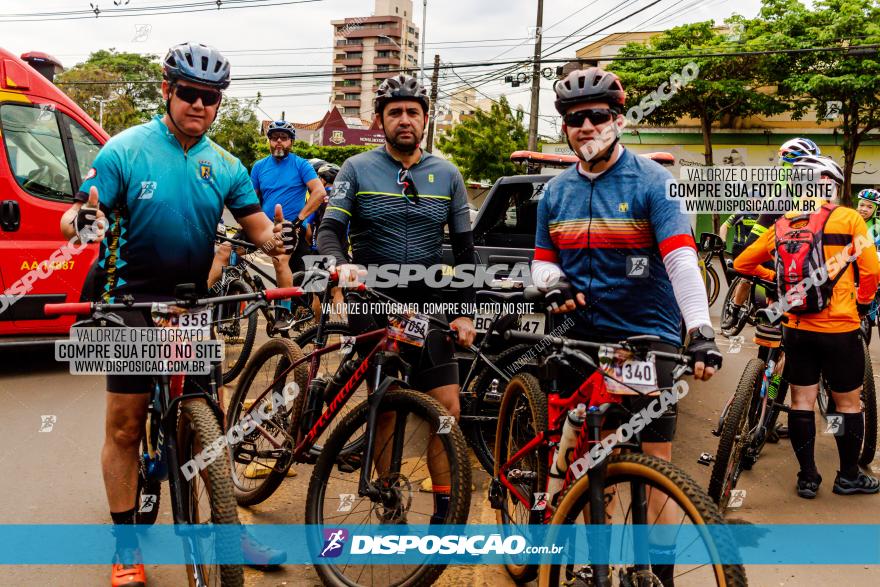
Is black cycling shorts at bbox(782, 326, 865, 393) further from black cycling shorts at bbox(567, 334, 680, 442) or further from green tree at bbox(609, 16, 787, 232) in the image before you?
green tree at bbox(609, 16, 787, 232)

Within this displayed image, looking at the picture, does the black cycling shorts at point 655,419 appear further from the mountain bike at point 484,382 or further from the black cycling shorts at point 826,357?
the black cycling shorts at point 826,357

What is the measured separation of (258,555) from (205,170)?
71.3 inches

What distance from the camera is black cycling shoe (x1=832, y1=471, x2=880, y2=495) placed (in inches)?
191

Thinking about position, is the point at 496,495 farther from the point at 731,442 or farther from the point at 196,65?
the point at 196,65

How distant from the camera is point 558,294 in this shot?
9.04 ft

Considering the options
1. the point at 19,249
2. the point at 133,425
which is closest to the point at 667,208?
the point at 133,425

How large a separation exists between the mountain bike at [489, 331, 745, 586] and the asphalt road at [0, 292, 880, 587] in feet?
2.97

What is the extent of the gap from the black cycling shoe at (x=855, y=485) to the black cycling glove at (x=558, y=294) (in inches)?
126

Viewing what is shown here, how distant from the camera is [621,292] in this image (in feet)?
9.70

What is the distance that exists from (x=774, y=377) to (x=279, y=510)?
11.0 ft

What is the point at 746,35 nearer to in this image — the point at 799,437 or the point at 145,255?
the point at 799,437

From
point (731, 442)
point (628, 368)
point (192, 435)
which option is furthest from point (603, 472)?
point (731, 442)

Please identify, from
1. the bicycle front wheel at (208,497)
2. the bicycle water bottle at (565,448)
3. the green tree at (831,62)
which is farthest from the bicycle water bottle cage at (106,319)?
the green tree at (831,62)

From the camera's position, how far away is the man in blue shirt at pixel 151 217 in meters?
3.10
